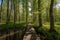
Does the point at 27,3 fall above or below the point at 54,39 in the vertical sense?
above

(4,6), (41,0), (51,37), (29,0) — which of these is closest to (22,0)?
(29,0)

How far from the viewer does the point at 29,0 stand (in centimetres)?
4069

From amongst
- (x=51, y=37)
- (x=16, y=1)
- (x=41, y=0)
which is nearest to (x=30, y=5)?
(x=16, y=1)

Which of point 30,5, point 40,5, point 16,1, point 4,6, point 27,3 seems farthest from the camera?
point 4,6

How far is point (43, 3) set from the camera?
792 inches

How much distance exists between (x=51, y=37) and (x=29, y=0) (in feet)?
106

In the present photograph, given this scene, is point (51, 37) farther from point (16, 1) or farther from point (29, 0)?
point (29, 0)

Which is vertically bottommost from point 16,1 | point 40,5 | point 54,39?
point 54,39

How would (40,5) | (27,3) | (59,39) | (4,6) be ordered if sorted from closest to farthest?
(59,39) < (40,5) < (27,3) < (4,6)

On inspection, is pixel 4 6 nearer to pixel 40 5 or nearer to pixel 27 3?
pixel 27 3

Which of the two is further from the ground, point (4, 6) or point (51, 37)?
point (4, 6)

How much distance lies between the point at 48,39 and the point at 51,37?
347 mm

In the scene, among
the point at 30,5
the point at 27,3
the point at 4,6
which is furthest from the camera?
the point at 4,6

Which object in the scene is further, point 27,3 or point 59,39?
point 27,3
